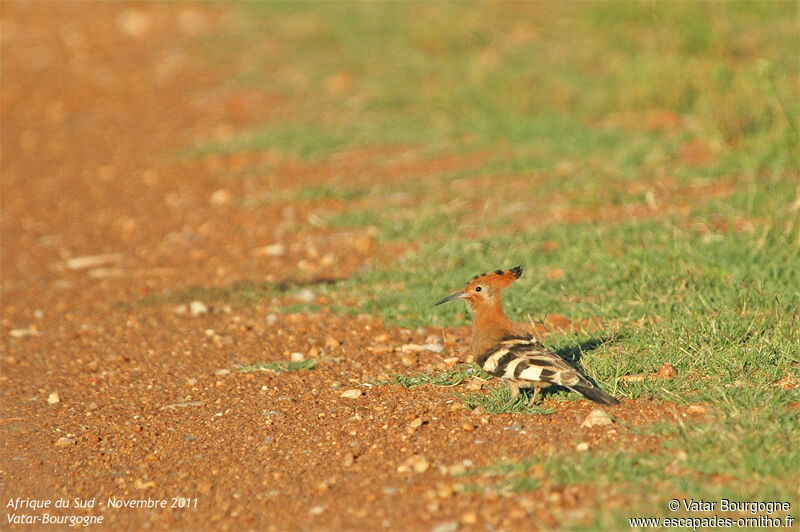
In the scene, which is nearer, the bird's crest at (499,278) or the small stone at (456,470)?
the small stone at (456,470)

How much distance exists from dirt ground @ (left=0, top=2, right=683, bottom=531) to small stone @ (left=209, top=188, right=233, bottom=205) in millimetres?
13

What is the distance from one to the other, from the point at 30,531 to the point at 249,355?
176 cm

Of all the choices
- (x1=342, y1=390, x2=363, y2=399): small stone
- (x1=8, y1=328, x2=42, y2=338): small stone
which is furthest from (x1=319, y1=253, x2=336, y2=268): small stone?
(x1=342, y1=390, x2=363, y2=399): small stone

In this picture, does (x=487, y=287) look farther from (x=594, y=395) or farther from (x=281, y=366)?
(x=281, y=366)

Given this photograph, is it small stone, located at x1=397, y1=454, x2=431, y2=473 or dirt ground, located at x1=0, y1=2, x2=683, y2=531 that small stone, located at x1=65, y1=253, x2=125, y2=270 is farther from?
small stone, located at x1=397, y1=454, x2=431, y2=473

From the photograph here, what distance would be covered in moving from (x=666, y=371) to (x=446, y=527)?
4.98 ft

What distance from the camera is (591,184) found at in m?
7.03

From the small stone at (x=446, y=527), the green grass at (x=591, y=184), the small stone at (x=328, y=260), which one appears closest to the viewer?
the small stone at (x=446, y=527)

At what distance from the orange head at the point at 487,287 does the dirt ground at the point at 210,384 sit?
411 mm

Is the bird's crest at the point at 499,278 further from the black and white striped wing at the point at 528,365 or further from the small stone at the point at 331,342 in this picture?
the small stone at the point at 331,342

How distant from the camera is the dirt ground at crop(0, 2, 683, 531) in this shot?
145 inches

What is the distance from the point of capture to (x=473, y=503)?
3.49m

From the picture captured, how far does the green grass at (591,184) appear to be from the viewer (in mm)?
4035

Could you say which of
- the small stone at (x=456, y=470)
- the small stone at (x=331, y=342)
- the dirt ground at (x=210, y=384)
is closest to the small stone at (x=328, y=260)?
the dirt ground at (x=210, y=384)
